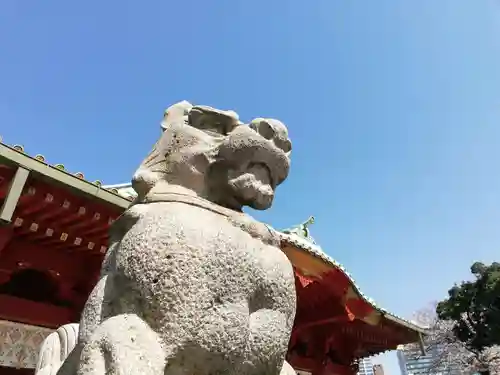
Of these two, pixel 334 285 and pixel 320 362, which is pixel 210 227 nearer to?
pixel 334 285

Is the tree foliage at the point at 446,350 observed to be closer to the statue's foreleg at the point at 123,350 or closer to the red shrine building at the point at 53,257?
the red shrine building at the point at 53,257

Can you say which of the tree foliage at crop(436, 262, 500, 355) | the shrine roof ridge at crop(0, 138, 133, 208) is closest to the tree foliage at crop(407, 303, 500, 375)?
the tree foliage at crop(436, 262, 500, 355)

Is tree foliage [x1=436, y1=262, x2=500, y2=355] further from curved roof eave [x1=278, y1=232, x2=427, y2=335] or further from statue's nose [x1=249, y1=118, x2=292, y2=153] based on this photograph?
statue's nose [x1=249, y1=118, x2=292, y2=153]

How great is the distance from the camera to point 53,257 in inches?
169

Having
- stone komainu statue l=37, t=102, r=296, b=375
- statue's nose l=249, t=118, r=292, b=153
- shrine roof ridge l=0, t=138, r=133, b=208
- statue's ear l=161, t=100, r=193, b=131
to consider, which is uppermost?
shrine roof ridge l=0, t=138, r=133, b=208

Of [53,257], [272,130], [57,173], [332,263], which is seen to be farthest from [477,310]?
[272,130]

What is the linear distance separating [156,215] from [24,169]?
2.21m

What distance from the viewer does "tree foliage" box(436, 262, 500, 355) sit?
15867 millimetres

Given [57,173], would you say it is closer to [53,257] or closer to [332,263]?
[53,257]

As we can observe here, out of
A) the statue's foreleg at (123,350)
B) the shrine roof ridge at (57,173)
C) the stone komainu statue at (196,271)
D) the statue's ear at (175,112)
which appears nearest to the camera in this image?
the statue's foreleg at (123,350)

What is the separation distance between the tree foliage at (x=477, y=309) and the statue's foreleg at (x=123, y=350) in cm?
1695

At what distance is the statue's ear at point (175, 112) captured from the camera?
6.02 ft

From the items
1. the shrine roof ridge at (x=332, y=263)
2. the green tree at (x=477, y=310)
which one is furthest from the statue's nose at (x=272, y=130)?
the green tree at (x=477, y=310)

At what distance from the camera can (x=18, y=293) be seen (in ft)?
15.1
